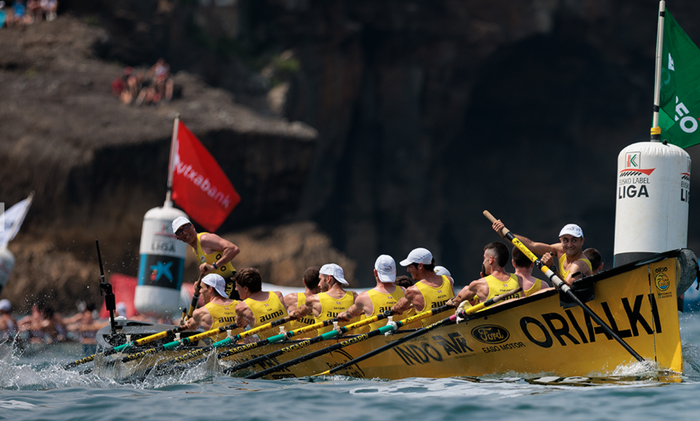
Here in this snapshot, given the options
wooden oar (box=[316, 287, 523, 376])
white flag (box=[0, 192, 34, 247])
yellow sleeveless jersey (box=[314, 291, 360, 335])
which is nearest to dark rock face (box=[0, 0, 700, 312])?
white flag (box=[0, 192, 34, 247])

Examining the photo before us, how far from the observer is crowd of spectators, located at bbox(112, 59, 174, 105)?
2825cm

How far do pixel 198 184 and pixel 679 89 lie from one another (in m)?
9.32

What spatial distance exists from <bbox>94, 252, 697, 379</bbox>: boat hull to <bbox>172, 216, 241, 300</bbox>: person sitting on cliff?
2976mm

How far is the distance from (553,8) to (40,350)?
92.9ft

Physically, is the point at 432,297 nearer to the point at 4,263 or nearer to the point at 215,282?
the point at 215,282

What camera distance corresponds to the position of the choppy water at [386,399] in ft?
22.3

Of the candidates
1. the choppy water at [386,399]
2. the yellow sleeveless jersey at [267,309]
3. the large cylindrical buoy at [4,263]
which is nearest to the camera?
the choppy water at [386,399]

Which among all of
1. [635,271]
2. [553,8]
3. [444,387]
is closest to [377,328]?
[444,387]

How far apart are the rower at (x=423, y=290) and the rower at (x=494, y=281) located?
0.65 m

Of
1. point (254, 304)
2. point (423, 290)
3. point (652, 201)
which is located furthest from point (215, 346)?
point (652, 201)

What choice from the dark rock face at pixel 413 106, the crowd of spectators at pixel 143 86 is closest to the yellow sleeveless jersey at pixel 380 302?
the dark rock face at pixel 413 106

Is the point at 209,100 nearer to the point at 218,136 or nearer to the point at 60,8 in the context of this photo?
the point at 218,136

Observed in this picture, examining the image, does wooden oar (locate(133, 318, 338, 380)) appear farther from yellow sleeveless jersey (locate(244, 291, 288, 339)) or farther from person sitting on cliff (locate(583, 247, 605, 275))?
person sitting on cliff (locate(583, 247, 605, 275))

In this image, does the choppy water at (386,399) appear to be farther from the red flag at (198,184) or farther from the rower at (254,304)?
the red flag at (198,184)
